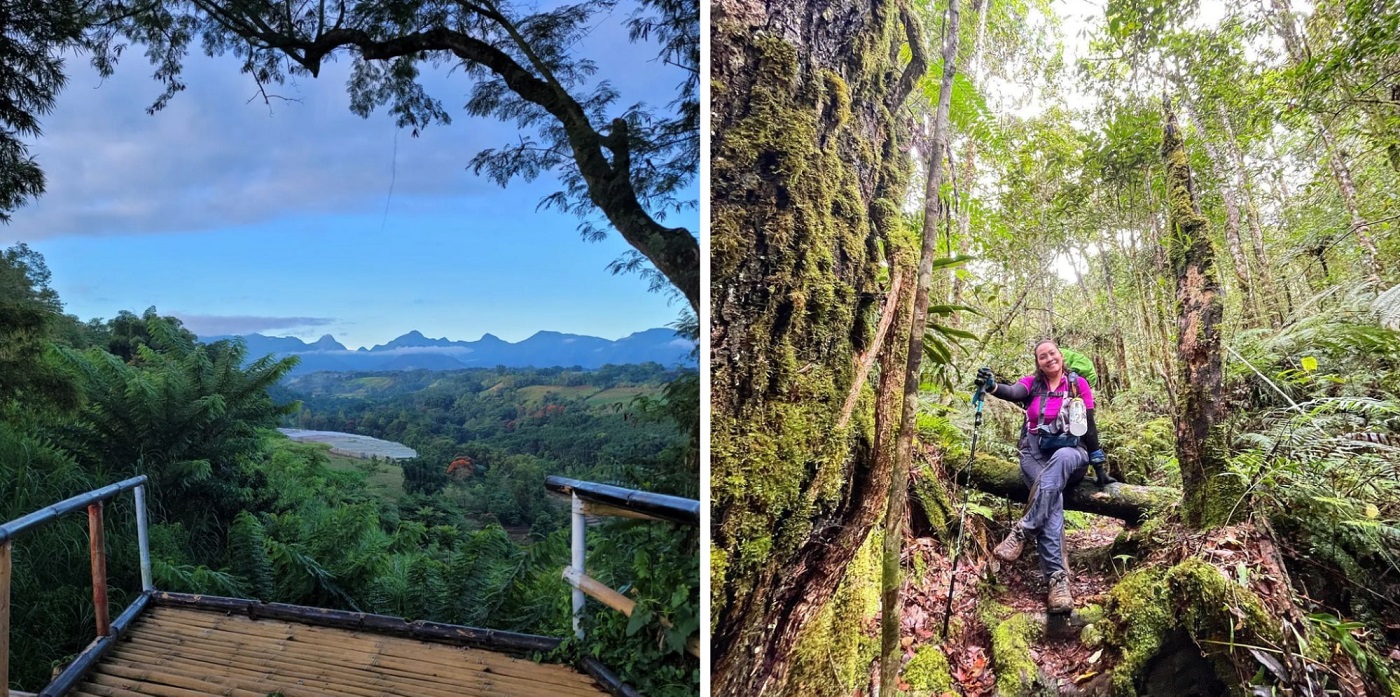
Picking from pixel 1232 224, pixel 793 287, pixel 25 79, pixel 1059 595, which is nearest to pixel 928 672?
pixel 1059 595

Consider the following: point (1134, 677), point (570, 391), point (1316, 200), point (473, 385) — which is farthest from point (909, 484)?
point (473, 385)

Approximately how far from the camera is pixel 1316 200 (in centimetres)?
89

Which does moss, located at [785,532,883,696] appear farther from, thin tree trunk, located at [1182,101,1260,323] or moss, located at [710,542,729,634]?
thin tree trunk, located at [1182,101,1260,323]

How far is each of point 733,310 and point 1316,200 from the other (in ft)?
3.10

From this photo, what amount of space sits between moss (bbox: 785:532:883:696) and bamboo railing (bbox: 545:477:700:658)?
0.39 m

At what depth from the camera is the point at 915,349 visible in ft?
4.06

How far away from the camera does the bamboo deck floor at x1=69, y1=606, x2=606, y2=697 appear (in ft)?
4.45

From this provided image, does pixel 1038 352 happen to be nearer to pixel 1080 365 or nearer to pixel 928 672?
pixel 1080 365

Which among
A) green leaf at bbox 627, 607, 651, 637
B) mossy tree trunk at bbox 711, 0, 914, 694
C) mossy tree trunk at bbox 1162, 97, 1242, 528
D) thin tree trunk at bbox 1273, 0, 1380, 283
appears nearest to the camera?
thin tree trunk at bbox 1273, 0, 1380, 283

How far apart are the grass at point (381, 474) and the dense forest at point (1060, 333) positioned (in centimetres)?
89

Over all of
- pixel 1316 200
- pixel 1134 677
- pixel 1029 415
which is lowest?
pixel 1134 677

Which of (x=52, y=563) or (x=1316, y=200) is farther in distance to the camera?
(x=52, y=563)

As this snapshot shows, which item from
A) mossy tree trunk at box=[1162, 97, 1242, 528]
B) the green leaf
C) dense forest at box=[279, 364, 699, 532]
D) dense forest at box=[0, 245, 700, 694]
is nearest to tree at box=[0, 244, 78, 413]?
dense forest at box=[0, 245, 700, 694]

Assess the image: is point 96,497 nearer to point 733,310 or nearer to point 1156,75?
point 733,310
